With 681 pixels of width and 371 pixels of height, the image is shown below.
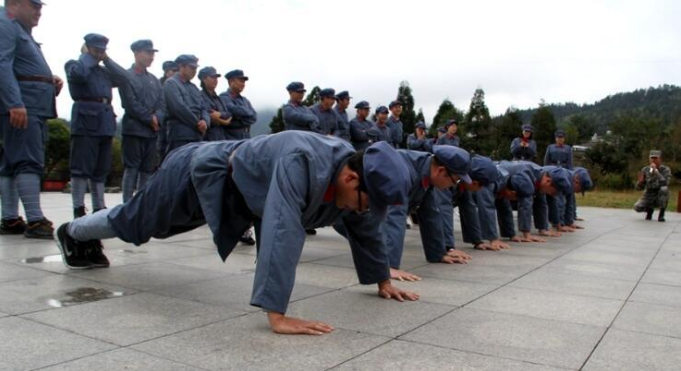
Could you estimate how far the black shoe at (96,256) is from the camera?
4.50 m

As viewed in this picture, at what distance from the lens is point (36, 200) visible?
5.67 metres

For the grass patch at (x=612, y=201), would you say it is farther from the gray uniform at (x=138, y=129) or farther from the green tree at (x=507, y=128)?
the green tree at (x=507, y=128)

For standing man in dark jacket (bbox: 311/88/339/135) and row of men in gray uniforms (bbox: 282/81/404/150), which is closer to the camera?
row of men in gray uniforms (bbox: 282/81/404/150)

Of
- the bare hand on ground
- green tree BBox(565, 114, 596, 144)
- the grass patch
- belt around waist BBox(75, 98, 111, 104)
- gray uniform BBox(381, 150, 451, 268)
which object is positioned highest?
green tree BBox(565, 114, 596, 144)

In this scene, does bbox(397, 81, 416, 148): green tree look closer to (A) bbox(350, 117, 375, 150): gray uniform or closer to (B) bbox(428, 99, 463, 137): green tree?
(B) bbox(428, 99, 463, 137): green tree

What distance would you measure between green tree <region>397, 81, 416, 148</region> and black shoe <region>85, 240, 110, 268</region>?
190 feet

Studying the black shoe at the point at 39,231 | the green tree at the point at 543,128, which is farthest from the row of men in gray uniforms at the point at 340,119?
the green tree at the point at 543,128

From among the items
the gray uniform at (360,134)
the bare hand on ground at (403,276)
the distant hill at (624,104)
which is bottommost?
the bare hand on ground at (403,276)

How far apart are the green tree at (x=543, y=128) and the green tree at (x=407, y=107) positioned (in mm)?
12551

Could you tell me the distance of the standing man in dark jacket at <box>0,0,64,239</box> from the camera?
5.45m

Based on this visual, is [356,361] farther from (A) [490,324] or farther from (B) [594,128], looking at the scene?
(B) [594,128]

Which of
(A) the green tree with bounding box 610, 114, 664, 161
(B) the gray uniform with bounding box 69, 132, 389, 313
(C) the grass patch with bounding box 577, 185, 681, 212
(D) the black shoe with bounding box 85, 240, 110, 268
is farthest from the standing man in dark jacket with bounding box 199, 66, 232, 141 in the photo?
(A) the green tree with bounding box 610, 114, 664, 161

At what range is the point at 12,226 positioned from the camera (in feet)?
19.7

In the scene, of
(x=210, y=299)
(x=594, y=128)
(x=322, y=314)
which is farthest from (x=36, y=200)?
(x=594, y=128)
